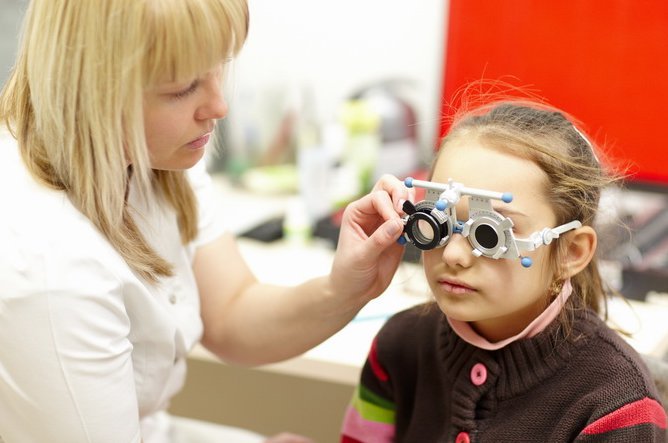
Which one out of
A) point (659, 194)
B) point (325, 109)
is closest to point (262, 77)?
point (325, 109)

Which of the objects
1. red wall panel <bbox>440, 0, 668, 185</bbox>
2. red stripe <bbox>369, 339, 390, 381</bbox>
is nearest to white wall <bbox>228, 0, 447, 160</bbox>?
red wall panel <bbox>440, 0, 668, 185</bbox>

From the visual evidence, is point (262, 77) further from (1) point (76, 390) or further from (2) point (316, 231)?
(1) point (76, 390)

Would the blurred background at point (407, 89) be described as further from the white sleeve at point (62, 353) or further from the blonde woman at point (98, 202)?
the white sleeve at point (62, 353)

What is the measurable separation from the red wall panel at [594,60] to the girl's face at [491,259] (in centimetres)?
83

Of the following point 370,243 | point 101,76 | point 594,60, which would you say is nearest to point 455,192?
point 370,243

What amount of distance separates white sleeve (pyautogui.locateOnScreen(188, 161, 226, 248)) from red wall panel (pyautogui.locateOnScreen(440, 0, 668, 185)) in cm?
64

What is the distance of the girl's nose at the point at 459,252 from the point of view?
3.61ft

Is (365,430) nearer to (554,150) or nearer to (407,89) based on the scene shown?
(554,150)

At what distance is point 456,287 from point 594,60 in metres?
1.03

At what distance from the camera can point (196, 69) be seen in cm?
110

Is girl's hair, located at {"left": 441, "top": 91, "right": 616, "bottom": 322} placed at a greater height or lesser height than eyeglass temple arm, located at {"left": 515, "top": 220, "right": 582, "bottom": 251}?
greater

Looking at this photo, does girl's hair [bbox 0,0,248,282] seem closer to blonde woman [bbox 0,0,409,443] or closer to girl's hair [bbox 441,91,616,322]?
blonde woman [bbox 0,0,409,443]

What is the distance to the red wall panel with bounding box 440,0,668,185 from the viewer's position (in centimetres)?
192

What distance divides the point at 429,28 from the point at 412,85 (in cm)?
15
